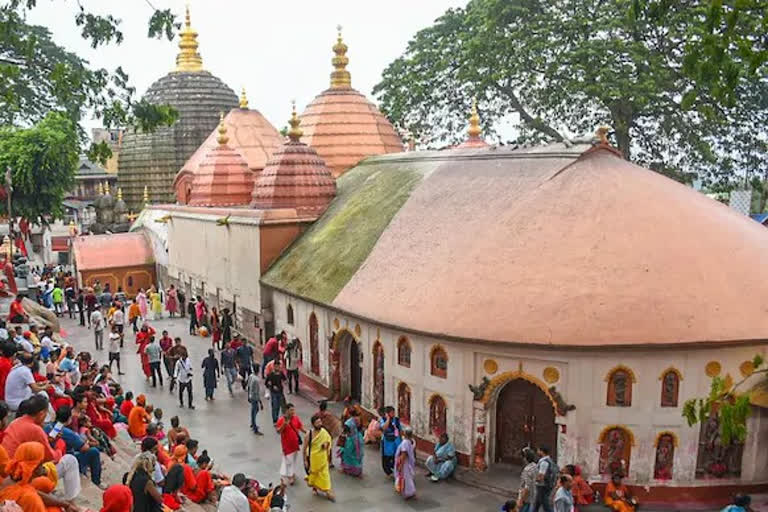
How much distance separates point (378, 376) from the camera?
15.2m

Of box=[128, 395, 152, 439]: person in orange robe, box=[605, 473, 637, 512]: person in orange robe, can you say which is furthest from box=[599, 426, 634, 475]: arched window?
box=[128, 395, 152, 439]: person in orange robe

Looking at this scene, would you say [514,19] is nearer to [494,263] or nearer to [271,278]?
[271,278]

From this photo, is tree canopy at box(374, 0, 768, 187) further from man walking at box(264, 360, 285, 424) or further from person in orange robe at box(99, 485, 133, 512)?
person in orange robe at box(99, 485, 133, 512)

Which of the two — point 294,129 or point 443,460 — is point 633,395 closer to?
point 443,460

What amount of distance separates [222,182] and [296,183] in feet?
21.6

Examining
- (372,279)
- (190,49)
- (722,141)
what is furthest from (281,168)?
(190,49)

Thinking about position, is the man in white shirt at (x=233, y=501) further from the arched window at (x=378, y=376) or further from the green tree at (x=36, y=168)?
the green tree at (x=36, y=168)

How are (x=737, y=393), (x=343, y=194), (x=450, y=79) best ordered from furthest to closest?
(x=450, y=79) → (x=343, y=194) → (x=737, y=393)

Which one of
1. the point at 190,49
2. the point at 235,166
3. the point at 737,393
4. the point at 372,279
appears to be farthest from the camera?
the point at 190,49

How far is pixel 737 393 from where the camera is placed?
1190 cm

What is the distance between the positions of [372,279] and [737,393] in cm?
780

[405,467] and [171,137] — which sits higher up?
[171,137]

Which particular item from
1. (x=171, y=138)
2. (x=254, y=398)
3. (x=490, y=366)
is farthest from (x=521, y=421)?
(x=171, y=138)

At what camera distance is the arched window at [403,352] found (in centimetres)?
1408
